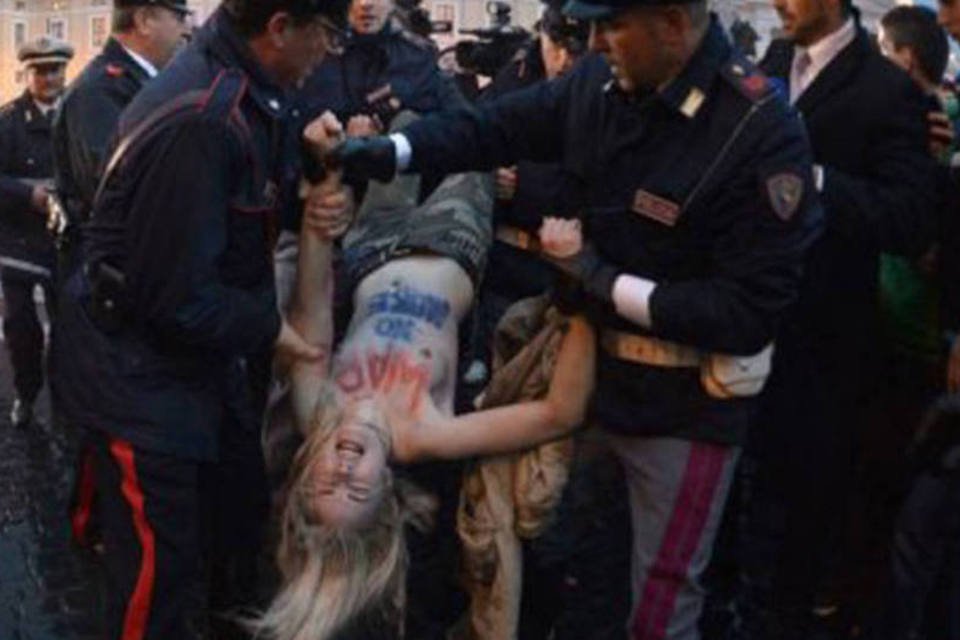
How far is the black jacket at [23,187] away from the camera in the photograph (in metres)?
6.84

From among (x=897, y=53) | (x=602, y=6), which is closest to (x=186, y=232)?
(x=602, y=6)

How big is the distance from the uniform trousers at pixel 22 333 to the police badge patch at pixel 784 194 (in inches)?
183

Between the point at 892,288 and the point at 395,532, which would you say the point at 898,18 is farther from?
the point at 395,532

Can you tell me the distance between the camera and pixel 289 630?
143 inches

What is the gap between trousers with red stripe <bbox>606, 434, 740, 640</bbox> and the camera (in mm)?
3555

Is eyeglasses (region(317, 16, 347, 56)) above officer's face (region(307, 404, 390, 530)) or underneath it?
above

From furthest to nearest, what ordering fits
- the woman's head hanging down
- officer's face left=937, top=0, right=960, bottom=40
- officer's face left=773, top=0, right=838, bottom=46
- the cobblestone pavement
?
the cobblestone pavement < officer's face left=937, top=0, right=960, bottom=40 < officer's face left=773, top=0, right=838, bottom=46 < the woman's head hanging down

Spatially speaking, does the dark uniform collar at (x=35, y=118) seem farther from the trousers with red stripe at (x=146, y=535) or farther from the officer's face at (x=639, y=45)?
the officer's face at (x=639, y=45)

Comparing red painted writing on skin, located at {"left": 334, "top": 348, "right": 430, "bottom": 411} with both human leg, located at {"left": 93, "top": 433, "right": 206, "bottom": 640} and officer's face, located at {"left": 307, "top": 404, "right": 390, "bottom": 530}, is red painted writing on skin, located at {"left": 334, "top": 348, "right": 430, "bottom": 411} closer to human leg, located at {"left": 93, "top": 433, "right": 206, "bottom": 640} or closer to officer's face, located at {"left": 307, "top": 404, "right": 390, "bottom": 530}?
officer's face, located at {"left": 307, "top": 404, "right": 390, "bottom": 530}

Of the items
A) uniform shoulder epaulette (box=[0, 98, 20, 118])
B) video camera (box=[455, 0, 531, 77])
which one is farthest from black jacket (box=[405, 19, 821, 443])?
uniform shoulder epaulette (box=[0, 98, 20, 118])

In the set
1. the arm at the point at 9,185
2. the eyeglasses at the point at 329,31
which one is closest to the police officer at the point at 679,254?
the eyeglasses at the point at 329,31

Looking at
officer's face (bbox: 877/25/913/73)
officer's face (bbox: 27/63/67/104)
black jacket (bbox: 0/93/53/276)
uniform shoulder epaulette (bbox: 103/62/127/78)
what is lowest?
black jacket (bbox: 0/93/53/276)

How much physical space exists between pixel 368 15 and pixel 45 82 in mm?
2637

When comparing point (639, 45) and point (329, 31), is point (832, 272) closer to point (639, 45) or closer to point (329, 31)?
point (639, 45)
